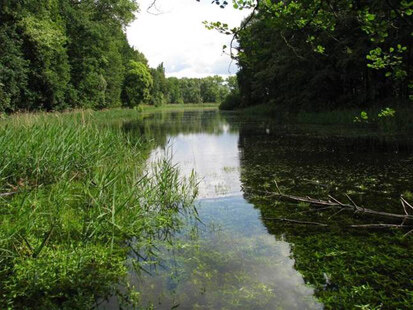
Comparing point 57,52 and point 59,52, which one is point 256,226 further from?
point 57,52

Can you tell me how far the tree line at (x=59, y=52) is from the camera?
19.8 m

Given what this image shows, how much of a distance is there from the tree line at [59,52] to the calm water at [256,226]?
15.2 m

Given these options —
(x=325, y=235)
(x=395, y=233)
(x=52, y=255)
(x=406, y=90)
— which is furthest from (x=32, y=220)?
(x=406, y=90)

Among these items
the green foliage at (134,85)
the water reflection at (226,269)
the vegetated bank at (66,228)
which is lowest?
the water reflection at (226,269)

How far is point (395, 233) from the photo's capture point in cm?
434

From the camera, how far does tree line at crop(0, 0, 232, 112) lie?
780 inches

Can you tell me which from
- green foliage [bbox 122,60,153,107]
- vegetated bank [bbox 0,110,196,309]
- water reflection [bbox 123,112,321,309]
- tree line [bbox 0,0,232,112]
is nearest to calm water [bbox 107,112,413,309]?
Result: water reflection [bbox 123,112,321,309]

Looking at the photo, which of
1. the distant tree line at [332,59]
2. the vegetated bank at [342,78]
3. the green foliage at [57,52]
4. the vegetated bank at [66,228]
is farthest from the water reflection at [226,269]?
the green foliage at [57,52]

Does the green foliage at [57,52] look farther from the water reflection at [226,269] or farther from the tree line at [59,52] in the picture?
the water reflection at [226,269]

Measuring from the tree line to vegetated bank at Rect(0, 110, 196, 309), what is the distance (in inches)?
610

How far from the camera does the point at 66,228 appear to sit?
402cm

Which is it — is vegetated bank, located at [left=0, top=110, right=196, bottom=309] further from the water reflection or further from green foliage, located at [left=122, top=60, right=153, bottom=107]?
green foliage, located at [left=122, top=60, right=153, bottom=107]

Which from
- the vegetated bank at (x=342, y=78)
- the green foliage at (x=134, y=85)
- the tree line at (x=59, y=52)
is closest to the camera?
the vegetated bank at (x=342, y=78)

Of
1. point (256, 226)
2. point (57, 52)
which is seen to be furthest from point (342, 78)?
point (57, 52)
